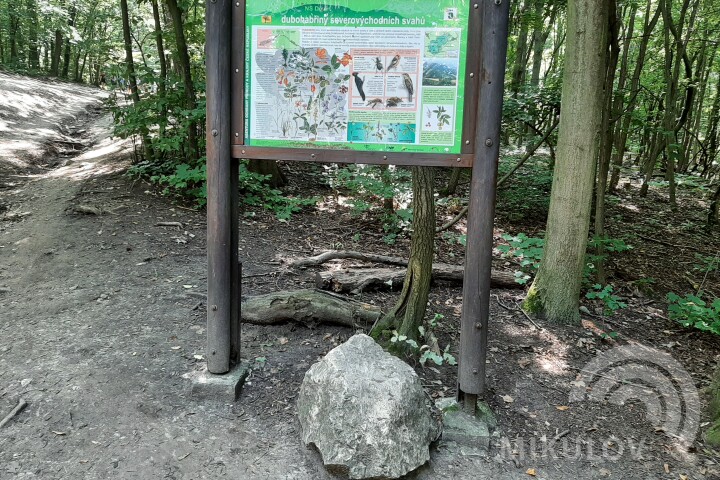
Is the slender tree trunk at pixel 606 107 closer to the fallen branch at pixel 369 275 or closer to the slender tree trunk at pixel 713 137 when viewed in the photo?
the fallen branch at pixel 369 275

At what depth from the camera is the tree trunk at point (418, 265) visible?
153 inches

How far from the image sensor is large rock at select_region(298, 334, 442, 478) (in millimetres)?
2654

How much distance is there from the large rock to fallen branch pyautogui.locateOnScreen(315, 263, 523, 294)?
85.1 inches

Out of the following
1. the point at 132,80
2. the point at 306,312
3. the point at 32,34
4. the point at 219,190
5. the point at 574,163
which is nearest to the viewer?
the point at 219,190

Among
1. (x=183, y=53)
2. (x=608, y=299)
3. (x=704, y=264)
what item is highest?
(x=183, y=53)

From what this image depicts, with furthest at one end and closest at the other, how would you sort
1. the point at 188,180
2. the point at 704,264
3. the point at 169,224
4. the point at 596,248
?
1. the point at 188,180
2. the point at 704,264
3. the point at 169,224
4. the point at 596,248

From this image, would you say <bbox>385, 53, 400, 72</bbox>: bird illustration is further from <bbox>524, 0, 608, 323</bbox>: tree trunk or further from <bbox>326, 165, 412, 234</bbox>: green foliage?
<bbox>326, 165, 412, 234</bbox>: green foliage

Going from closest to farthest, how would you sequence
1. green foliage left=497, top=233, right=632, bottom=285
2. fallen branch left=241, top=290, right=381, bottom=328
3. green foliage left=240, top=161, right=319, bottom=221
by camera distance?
fallen branch left=241, top=290, right=381, bottom=328
green foliage left=497, top=233, right=632, bottom=285
green foliage left=240, top=161, right=319, bottom=221

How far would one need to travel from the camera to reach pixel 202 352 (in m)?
4.02

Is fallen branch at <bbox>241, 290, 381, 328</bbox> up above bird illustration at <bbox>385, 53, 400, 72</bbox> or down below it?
below

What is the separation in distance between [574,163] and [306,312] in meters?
2.86

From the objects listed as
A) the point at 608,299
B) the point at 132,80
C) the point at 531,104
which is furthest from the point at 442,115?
the point at 132,80

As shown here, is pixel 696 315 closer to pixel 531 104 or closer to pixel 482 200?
pixel 482 200

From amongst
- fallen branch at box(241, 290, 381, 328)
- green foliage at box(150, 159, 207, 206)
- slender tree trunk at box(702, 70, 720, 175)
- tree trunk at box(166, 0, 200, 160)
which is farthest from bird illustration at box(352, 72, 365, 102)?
slender tree trunk at box(702, 70, 720, 175)
